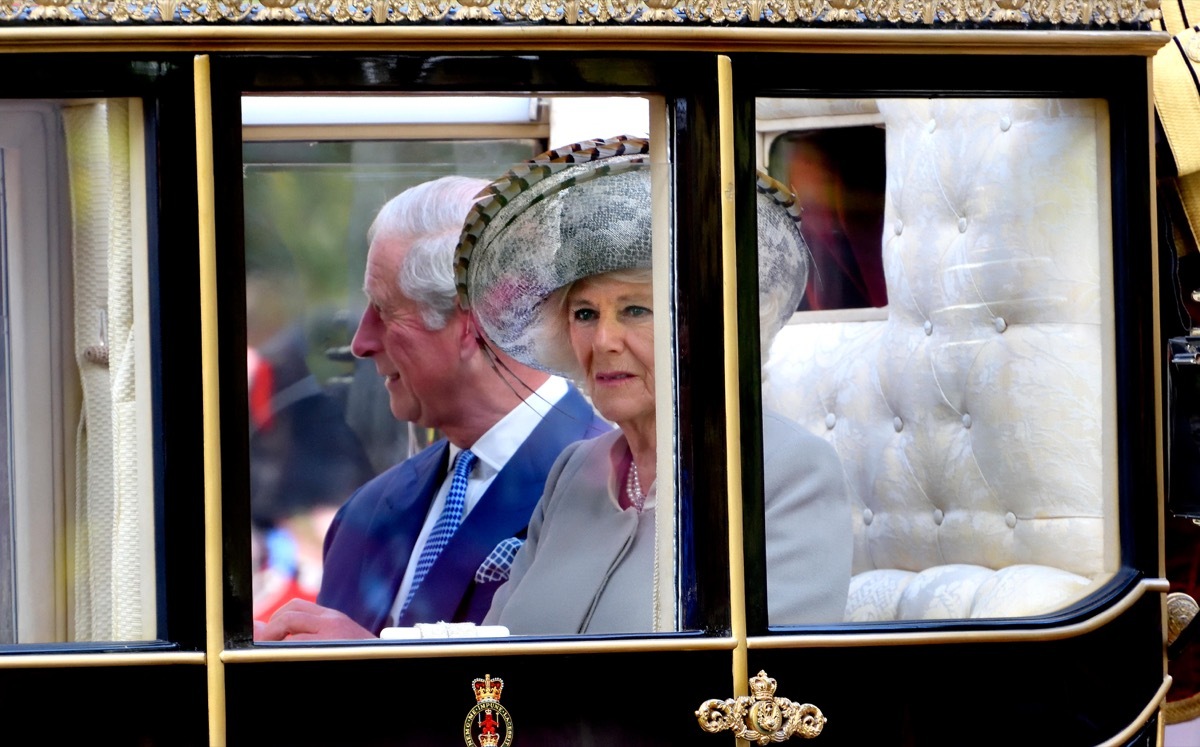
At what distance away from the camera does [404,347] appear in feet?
8.70

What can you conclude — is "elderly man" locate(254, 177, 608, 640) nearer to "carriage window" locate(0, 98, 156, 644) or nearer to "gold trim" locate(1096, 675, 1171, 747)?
"carriage window" locate(0, 98, 156, 644)

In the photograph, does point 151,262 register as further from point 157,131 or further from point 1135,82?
point 1135,82

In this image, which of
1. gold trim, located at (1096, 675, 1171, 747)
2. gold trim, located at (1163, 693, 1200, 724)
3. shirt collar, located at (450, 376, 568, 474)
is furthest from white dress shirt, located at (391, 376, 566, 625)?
gold trim, located at (1163, 693, 1200, 724)

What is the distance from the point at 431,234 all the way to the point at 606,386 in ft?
1.57

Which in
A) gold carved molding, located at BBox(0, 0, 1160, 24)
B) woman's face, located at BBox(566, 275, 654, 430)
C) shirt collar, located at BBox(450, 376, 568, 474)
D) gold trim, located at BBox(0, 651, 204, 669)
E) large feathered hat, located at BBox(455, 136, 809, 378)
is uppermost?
gold carved molding, located at BBox(0, 0, 1160, 24)

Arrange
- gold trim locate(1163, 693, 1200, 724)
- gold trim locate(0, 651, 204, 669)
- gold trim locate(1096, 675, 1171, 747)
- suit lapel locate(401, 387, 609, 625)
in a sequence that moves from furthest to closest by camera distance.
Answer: gold trim locate(1163, 693, 1200, 724), suit lapel locate(401, 387, 609, 625), gold trim locate(1096, 675, 1171, 747), gold trim locate(0, 651, 204, 669)

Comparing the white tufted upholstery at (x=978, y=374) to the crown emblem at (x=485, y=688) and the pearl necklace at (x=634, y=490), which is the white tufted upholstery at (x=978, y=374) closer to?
the pearl necklace at (x=634, y=490)

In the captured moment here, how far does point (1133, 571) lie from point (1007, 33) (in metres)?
0.76

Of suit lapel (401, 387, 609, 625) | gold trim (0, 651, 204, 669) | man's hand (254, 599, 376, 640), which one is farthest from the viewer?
suit lapel (401, 387, 609, 625)

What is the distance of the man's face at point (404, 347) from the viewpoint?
2549 mm

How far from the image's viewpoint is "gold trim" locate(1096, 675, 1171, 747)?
1.97 metres

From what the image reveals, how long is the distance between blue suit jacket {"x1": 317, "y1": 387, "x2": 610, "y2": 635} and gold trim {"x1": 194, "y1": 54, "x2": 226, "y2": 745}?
41cm

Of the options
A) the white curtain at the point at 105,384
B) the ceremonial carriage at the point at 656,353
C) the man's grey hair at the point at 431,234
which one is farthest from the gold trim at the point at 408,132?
the white curtain at the point at 105,384

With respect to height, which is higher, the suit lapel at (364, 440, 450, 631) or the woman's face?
the woman's face
